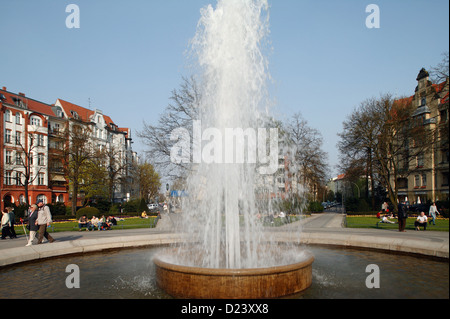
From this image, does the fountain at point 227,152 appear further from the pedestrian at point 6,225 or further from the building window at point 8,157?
the building window at point 8,157

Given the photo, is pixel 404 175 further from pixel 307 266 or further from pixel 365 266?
pixel 307 266

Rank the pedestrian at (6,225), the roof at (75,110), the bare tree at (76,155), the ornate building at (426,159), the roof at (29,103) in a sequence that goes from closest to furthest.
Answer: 1. the pedestrian at (6,225)
2. the ornate building at (426,159)
3. the bare tree at (76,155)
4. the roof at (29,103)
5. the roof at (75,110)

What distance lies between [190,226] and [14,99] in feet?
189

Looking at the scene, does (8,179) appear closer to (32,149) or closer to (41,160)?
(32,149)

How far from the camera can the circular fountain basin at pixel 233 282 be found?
6.55 meters

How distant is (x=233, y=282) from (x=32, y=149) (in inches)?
2293

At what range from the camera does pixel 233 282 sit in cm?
655

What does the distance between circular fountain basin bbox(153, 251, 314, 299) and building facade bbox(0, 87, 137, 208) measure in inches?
1737

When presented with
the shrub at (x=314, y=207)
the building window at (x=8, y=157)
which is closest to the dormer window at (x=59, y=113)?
the building window at (x=8, y=157)

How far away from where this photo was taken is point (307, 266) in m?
7.43

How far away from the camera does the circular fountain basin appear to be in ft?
21.5

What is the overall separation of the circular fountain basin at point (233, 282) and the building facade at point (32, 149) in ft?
145

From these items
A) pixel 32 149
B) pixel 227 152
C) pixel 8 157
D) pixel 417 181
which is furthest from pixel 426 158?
pixel 8 157

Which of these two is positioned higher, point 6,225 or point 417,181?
point 417,181
